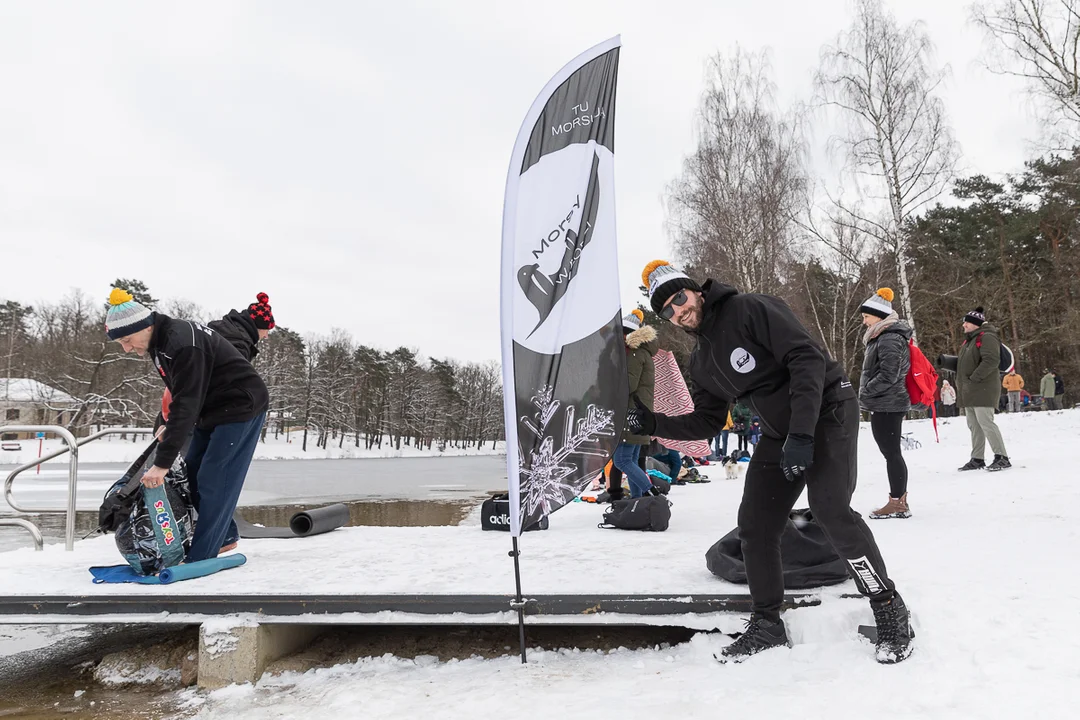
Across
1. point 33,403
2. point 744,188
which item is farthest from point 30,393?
point 744,188

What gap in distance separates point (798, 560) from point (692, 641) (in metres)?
0.71

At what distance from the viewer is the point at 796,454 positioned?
261 centimetres

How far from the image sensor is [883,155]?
19.6 metres

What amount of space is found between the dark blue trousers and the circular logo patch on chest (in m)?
2.93

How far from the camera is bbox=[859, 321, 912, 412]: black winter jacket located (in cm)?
573

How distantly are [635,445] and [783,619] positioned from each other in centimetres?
317

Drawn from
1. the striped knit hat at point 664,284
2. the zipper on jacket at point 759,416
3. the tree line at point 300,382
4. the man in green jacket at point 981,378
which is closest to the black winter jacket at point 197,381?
the striped knit hat at point 664,284

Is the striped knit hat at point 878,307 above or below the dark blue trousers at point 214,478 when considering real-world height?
above

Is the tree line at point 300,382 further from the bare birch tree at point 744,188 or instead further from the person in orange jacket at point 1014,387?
the person in orange jacket at point 1014,387

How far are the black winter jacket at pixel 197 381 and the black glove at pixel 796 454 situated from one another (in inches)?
117

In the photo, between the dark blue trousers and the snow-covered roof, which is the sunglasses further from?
the snow-covered roof

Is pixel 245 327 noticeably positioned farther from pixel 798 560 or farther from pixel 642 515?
pixel 798 560

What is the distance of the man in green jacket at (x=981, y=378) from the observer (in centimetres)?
762

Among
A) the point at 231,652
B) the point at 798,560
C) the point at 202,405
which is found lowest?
the point at 231,652
